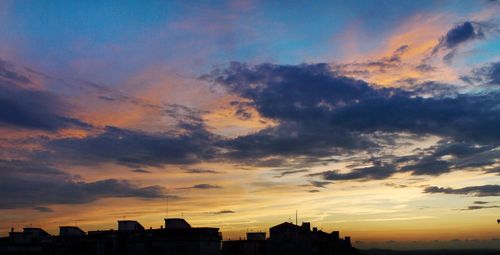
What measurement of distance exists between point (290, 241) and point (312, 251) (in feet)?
15.4

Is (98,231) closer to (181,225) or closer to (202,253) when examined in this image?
(181,225)

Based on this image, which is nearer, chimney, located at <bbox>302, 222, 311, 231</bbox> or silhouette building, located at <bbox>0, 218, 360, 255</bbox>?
silhouette building, located at <bbox>0, 218, 360, 255</bbox>

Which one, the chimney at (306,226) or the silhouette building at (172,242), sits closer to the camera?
the silhouette building at (172,242)

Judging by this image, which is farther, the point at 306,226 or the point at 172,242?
the point at 306,226

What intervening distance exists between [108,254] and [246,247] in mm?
27114

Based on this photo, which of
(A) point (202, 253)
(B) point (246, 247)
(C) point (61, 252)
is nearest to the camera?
(A) point (202, 253)

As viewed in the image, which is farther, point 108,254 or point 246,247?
point 246,247

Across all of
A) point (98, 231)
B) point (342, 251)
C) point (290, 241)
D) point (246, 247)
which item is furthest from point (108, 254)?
point (342, 251)

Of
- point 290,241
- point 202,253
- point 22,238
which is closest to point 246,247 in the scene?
point 290,241

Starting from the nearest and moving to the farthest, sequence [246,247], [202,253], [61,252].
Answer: [202,253], [61,252], [246,247]

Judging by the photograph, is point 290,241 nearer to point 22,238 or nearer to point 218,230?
point 218,230

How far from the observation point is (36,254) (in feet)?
335

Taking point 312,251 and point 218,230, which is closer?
point 218,230

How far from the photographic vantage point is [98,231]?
101500 mm
